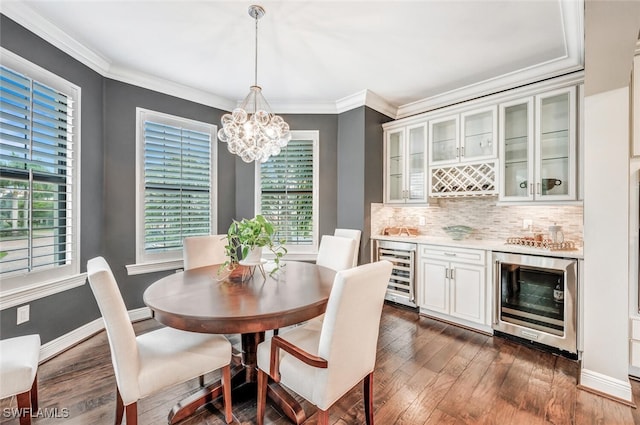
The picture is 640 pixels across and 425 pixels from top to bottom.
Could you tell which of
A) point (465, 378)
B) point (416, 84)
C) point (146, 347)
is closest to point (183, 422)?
point (146, 347)

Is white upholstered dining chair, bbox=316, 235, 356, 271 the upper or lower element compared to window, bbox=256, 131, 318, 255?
lower

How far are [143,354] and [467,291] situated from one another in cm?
300

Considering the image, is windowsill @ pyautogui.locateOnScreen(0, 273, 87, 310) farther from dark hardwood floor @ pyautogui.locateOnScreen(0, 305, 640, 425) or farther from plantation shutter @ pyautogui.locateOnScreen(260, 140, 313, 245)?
plantation shutter @ pyautogui.locateOnScreen(260, 140, 313, 245)

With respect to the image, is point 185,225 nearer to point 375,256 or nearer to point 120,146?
point 120,146

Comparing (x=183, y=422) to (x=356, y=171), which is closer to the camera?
(x=183, y=422)

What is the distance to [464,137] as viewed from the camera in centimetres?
333

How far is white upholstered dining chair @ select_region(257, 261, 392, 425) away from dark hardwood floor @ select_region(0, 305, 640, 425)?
1.21 feet

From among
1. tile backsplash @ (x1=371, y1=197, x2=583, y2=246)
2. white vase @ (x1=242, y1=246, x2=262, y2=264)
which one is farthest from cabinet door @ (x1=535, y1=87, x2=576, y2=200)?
white vase @ (x1=242, y1=246, x2=262, y2=264)

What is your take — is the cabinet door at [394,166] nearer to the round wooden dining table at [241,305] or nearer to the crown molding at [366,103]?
the crown molding at [366,103]

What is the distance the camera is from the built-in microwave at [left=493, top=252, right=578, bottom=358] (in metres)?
2.45

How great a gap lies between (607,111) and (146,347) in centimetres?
350

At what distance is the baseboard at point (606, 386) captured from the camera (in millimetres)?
1937

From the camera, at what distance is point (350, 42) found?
2570mm

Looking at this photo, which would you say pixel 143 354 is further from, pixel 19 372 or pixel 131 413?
pixel 19 372
